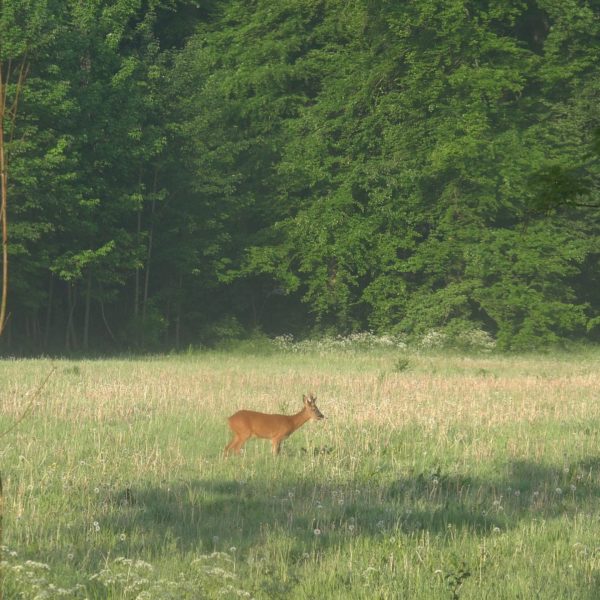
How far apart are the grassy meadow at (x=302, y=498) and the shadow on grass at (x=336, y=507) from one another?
0.03 metres

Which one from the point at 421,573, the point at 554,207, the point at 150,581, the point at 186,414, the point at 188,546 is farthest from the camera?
the point at 186,414

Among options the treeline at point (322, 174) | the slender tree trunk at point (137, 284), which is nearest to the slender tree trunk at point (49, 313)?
the treeline at point (322, 174)

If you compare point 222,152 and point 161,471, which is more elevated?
point 222,152

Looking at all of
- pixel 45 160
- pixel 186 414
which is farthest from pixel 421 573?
pixel 45 160

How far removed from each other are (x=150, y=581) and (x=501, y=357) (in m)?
30.5

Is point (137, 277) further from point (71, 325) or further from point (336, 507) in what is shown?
point (336, 507)

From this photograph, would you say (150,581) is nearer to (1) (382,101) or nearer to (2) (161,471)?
(2) (161,471)

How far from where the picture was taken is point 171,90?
41375 millimetres

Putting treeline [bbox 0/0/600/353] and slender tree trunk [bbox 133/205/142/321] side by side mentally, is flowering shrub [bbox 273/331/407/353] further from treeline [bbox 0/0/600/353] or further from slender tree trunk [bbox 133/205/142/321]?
slender tree trunk [bbox 133/205/142/321]

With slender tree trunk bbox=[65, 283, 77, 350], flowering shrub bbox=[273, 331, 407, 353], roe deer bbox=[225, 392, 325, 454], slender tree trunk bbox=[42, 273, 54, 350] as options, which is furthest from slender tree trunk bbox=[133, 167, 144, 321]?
roe deer bbox=[225, 392, 325, 454]

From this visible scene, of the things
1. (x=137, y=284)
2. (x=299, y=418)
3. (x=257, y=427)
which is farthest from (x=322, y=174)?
(x=257, y=427)

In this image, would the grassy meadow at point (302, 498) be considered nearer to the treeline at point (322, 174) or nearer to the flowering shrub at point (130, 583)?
the flowering shrub at point (130, 583)

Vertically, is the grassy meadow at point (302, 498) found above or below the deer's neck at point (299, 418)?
below

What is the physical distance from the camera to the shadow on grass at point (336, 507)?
870 cm
